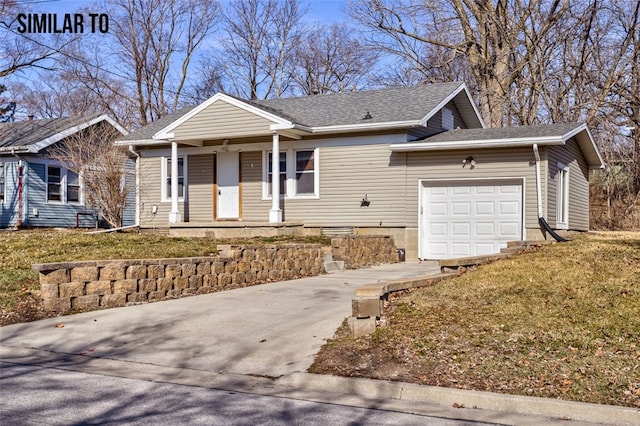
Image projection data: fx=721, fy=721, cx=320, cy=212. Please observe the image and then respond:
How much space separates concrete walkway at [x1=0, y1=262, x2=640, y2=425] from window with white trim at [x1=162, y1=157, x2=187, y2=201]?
1141 centimetres

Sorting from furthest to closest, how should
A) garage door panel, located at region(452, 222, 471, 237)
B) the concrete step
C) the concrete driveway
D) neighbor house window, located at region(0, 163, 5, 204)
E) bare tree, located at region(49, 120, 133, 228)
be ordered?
neighbor house window, located at region(0, 163, 5, 204)
bare tree, located at region(49, 120, 133, 228)
garage door panel, located at region(452, 222, 471, 237)
the concrete step
the concrete driveway

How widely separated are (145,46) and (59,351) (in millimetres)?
34242

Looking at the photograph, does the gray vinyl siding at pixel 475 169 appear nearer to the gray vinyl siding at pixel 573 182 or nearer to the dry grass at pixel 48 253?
the gray vinyl siding at pixel 573 182

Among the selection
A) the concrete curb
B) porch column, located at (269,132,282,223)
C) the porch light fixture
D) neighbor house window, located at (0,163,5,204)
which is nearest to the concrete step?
porch column, located at (269,132,282,223)

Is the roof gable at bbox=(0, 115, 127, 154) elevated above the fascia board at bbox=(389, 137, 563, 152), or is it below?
above

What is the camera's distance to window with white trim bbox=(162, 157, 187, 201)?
2271 cm

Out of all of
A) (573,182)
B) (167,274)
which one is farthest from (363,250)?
(573,182)

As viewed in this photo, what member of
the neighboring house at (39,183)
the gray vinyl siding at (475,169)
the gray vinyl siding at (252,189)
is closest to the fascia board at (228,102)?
the gray vinyl siding at (252,189)

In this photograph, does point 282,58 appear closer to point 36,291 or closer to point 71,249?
point 71,249

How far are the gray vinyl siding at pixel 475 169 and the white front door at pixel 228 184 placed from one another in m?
5.51

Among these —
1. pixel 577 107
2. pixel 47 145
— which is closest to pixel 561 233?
pixel 577 107

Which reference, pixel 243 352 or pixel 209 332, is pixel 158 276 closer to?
pixel 209 332

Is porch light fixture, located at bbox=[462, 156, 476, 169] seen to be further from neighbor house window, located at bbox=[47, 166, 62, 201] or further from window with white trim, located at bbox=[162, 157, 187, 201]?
neighbor house window, located at bbox=[47, 166, 62, 201]

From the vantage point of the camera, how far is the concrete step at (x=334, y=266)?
617 inches
